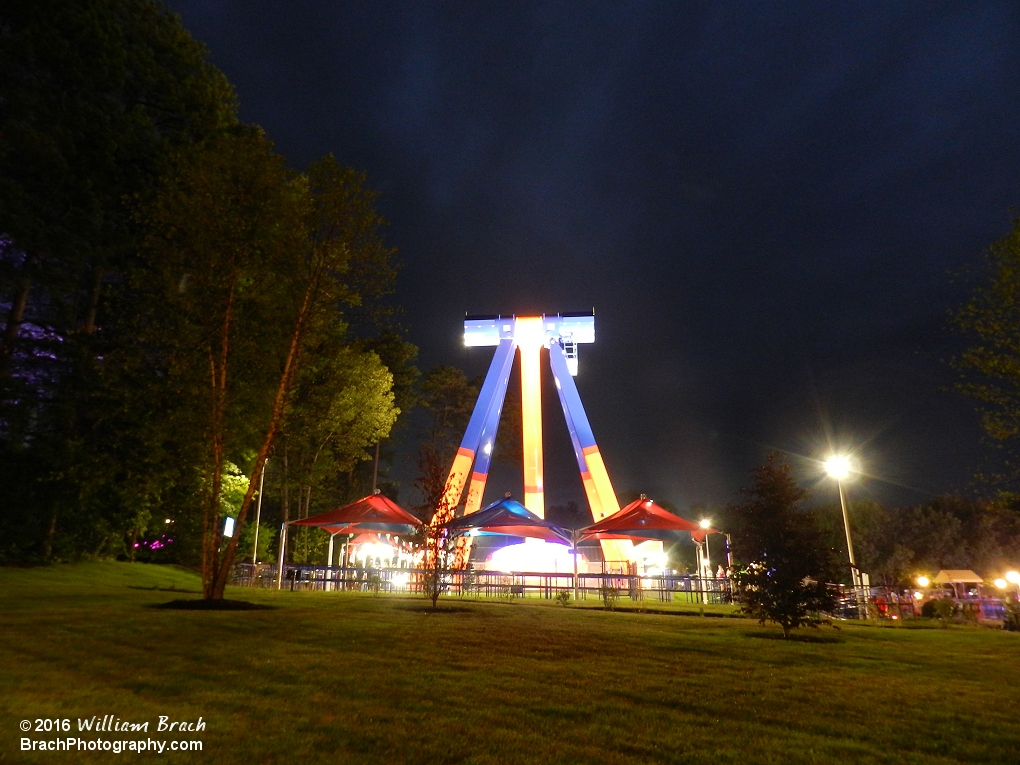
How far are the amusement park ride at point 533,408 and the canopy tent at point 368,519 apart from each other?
872 centimetres

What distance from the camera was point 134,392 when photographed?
19.4m

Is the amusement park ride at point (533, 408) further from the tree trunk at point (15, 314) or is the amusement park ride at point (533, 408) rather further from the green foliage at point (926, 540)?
the green foliage at point (926, 540)

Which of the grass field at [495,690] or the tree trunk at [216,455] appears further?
the tree trunk at [216,455]

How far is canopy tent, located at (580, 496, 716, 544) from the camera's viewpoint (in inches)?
910

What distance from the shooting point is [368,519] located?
23.9m

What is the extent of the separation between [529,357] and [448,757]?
36338 mm

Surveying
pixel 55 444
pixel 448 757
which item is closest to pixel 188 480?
pixel 55 444

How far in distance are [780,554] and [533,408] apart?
27.7 m

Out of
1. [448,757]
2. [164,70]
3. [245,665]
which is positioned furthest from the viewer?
[164,70]

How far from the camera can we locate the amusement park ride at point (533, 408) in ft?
117

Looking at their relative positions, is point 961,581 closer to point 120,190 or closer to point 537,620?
point 537,620

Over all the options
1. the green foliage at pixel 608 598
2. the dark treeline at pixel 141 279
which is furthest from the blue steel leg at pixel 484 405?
the green foliage at pixel 608 598

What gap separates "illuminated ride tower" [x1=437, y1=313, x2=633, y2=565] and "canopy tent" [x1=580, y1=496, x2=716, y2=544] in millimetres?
7823

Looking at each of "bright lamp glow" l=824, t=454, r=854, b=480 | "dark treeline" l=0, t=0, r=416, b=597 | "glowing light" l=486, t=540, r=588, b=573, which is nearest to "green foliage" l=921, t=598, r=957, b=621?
"bright lamp glow" l=824, t=454, r=854, b=480
